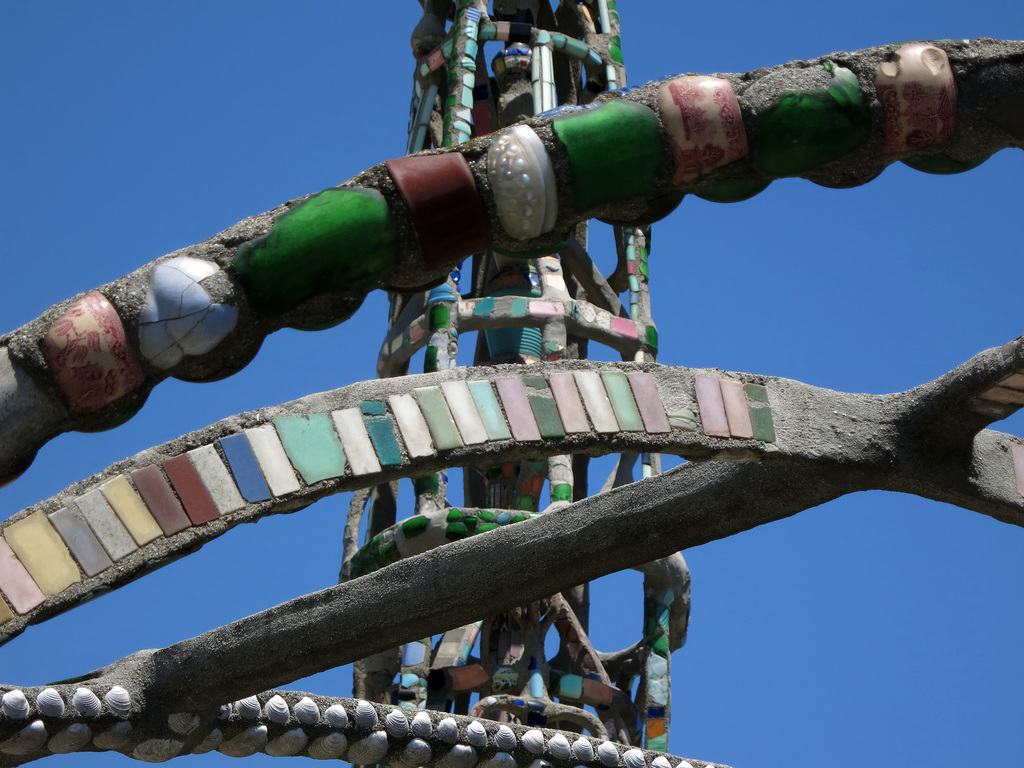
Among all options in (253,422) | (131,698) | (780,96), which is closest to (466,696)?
(131,698)

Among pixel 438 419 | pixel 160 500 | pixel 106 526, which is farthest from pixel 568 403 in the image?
pixel 106 526

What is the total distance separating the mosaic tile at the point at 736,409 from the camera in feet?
16.8

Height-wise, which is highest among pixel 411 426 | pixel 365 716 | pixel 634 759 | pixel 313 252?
pixel 313 252

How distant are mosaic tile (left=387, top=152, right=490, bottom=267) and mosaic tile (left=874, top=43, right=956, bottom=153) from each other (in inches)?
47.9

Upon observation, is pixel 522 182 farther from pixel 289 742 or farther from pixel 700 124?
pixel 289 742

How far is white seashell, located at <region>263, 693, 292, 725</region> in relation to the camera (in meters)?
6.11

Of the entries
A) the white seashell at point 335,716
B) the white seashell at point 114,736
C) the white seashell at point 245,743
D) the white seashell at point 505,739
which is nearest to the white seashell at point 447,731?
the white seashell at point 505,739

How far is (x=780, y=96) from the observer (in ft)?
14.4

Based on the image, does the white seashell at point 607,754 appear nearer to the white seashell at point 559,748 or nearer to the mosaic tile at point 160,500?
the white seashell at point 559,748

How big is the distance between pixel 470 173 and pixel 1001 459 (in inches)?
90.4

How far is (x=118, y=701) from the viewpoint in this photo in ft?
18.1

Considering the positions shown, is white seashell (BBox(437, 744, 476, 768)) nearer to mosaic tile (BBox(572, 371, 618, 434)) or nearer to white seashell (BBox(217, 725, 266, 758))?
white seashell (BBox(217, 725, 266, 758))

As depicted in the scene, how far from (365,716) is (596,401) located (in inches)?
75.0

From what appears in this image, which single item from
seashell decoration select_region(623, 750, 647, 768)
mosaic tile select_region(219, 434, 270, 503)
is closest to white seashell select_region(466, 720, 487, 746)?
seashell decoration select_region(623, 750, 647, 768)
